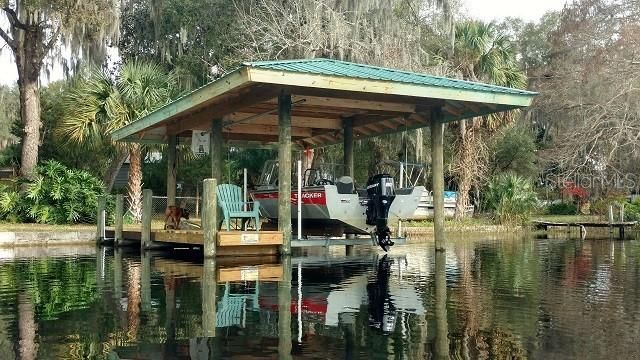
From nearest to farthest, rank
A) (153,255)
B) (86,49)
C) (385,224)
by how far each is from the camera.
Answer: (385,224) → (153,255) → (86,49)

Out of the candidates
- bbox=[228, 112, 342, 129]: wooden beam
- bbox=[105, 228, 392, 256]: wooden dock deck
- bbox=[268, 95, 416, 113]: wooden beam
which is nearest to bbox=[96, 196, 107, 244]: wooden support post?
bbox=[105, 228, 392, 256]: wooden dock deck

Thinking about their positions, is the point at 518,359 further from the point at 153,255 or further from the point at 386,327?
the point at 153,255

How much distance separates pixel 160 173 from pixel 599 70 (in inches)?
837

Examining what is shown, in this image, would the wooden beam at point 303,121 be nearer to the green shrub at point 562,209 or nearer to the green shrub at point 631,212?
the green shrub at point 631,212

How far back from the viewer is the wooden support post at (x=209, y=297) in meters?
6.35

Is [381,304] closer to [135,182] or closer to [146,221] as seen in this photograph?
[146,221]

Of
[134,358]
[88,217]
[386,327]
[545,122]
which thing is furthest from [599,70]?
[134,358]

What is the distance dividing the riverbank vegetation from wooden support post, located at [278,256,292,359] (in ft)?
47.3

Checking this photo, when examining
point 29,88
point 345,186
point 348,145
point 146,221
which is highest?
point 29,88

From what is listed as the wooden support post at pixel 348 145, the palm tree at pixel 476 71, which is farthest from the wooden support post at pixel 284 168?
the palm tree at pixel 476 71

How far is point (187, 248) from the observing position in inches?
702

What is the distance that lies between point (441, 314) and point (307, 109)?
9.48m

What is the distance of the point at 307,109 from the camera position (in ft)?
52.1

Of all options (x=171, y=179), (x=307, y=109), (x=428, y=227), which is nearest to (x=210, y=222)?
(x=307, y=109)
